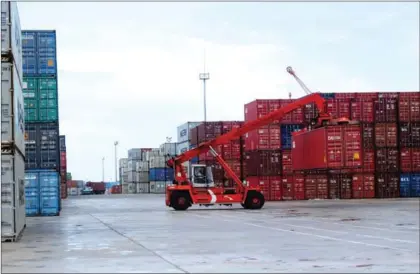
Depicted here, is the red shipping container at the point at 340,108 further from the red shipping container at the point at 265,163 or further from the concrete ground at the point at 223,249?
the concrete ground at the point at 223,249

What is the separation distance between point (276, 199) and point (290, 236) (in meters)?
32.6

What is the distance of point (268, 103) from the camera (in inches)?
1956

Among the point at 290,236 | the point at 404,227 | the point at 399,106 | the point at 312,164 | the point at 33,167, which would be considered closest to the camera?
the point at 290,236

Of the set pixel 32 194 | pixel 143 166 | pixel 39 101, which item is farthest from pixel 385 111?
pixel 143 166

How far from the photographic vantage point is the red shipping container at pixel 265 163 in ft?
166

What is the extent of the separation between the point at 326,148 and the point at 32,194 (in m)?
15.6

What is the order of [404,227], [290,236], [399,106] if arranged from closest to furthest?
[290,236] < [404,227] < [399,106]

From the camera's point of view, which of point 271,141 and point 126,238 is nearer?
point 126,238

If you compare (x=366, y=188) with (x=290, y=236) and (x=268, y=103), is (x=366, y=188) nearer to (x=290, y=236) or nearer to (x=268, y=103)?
(x=268, y=103)

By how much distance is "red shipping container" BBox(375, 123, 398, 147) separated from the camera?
4894 centimetres

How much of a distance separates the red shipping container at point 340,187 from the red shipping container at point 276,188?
356 centimetres

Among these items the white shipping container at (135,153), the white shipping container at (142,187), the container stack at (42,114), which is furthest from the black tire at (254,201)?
the white shipping container at (135,153)

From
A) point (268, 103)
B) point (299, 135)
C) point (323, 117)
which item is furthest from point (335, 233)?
point (268, 103)

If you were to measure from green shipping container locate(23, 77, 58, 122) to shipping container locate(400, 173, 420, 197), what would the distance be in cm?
2621
